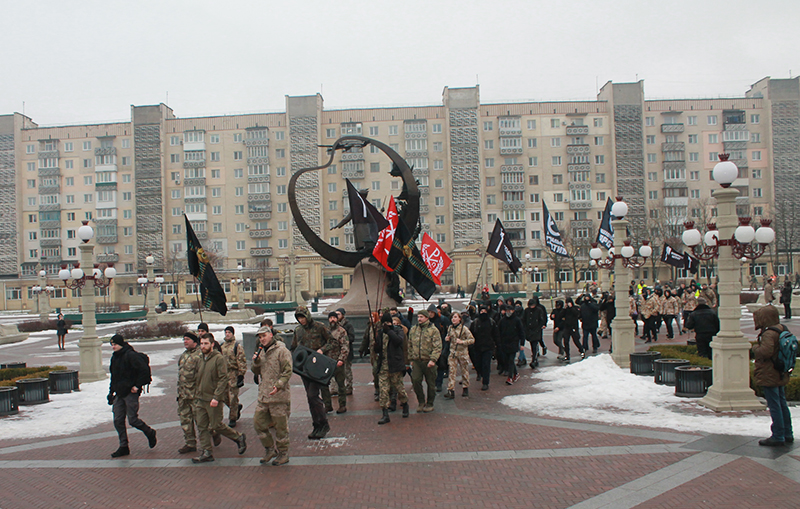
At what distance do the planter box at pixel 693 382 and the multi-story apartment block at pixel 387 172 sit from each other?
209ft

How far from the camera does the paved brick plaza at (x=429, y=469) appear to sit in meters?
6.39

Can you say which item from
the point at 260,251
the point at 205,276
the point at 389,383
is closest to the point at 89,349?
the point at 205,276

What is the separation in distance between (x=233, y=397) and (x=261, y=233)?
69.3 metres

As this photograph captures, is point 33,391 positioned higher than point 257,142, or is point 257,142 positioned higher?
point 257,142

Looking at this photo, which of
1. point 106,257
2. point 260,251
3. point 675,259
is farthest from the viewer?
point 106,257

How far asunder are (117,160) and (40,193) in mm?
11653

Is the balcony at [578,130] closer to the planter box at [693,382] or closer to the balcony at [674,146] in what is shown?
the balcony at [674,146]

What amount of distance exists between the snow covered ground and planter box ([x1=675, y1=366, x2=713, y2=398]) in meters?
0.21

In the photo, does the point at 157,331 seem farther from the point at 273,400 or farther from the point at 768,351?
the point at 768,351

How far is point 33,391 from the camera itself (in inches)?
489

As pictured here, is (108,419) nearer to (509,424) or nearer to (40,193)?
(509,424)

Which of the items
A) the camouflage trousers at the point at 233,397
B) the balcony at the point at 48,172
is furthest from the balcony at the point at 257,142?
the camouflage trousers at the point at 233,397

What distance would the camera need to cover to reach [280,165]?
254 ft

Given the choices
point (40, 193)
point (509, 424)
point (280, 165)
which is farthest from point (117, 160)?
point (509, 424)
